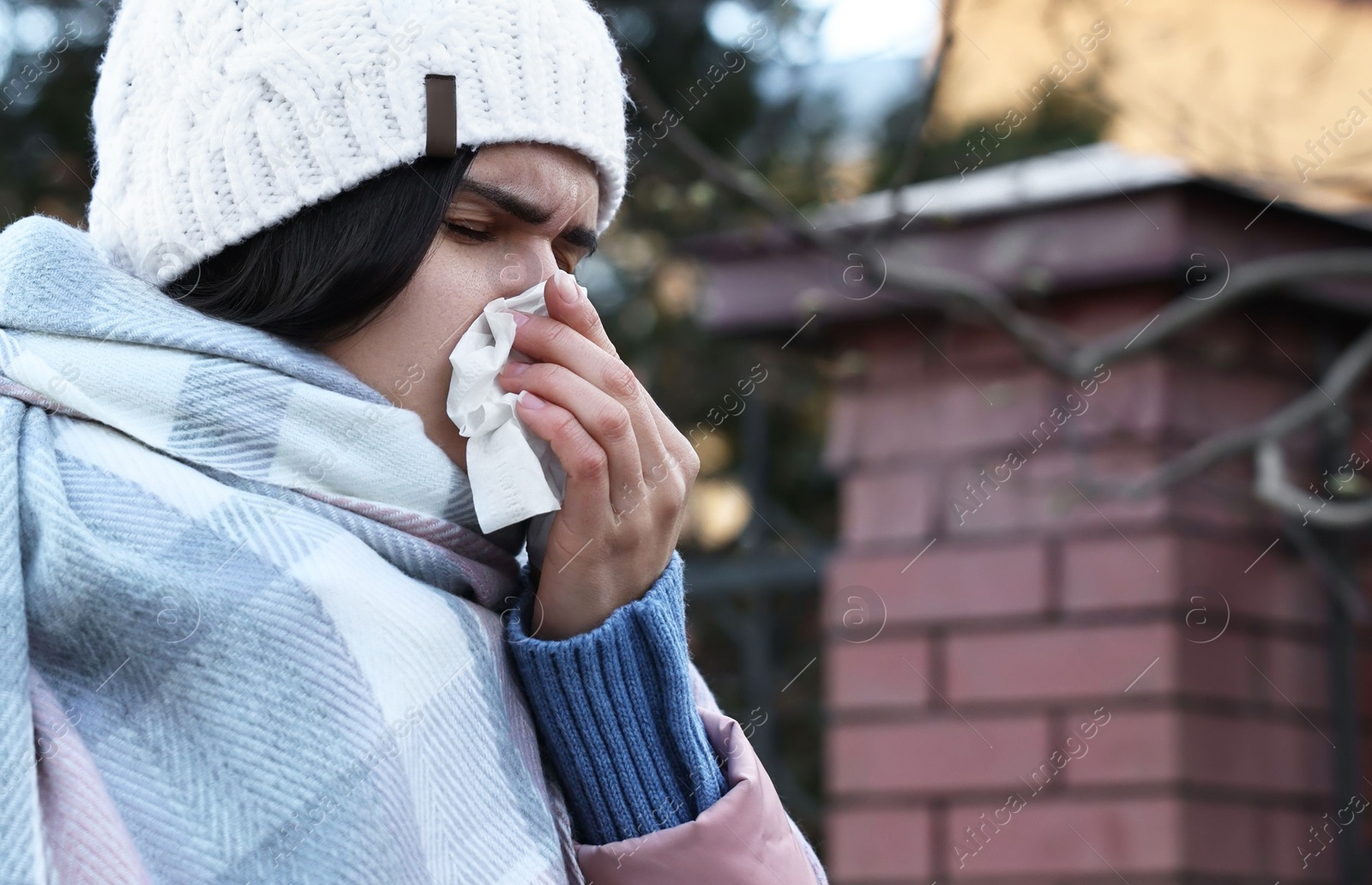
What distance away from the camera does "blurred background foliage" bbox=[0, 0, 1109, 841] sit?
13.9 ft

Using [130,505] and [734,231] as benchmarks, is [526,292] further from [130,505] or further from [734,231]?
[734,231]

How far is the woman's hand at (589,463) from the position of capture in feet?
4.95

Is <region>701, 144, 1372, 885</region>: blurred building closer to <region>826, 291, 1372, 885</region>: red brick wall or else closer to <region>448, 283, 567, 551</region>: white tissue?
<region>826, 291, 1372, 885</region>: red brick wall

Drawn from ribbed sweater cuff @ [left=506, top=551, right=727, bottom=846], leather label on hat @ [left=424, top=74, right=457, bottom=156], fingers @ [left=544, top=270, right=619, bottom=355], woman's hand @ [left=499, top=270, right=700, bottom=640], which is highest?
leather label on hat @ [left=424, top=74, right=457, bottom=156]

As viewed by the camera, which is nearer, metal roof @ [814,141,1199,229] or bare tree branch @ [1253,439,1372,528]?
bare tree branch @ [1253,439,1372,528]

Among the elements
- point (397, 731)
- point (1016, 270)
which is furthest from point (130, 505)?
point (1016, 270)

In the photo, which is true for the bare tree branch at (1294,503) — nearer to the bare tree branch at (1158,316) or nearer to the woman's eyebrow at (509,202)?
the bare tree branch at (1158,316)

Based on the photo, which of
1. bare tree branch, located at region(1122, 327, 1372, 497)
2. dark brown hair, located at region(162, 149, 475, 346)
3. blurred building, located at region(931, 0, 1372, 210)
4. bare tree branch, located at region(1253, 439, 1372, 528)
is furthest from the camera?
blurred building, located at region(931, 0, 1372, 210)

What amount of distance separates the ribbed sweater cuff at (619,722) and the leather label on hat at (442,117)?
1.51 ft

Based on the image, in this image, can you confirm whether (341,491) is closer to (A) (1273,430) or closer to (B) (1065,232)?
(A) (1273,430)

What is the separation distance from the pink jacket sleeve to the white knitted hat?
67cm

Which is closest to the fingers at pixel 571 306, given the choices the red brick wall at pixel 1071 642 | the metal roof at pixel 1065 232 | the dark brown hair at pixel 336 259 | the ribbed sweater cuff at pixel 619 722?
the dark brown hair at pixel 336 259

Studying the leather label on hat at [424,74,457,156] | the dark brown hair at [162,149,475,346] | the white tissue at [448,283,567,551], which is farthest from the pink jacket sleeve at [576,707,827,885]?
the leather label on hat at [424,74,457,156]

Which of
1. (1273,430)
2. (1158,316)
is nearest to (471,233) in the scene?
(1273,430)
